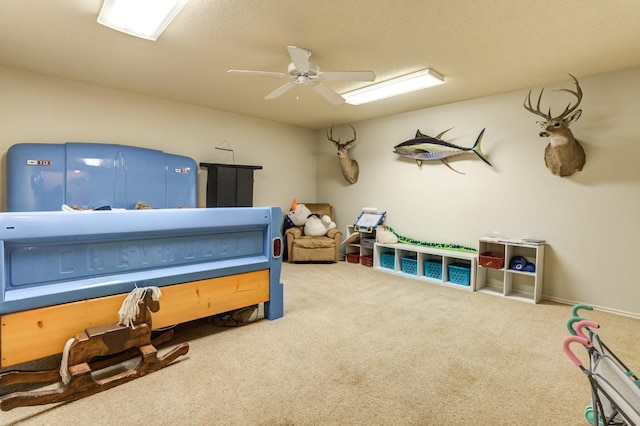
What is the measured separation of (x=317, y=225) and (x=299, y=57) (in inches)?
133

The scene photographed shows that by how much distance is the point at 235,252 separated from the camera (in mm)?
2863

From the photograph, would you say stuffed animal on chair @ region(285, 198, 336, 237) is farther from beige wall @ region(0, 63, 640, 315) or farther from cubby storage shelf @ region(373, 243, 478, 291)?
cubby storage shelf @ region(373, 243, 478, 291)

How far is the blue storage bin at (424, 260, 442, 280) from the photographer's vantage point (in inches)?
178

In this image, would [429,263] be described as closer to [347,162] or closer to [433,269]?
[433,269]

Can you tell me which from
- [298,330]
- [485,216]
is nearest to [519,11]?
[485,216]

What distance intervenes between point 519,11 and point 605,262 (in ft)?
9.18

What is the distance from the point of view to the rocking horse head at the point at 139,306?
7.01 ft

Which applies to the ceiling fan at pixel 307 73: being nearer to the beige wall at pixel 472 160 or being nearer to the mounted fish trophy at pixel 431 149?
the mounted fish trophy at pixel 431 149

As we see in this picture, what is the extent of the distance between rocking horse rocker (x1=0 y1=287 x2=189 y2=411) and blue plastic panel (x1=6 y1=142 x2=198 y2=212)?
2.26m

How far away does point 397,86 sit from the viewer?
3.89 metres

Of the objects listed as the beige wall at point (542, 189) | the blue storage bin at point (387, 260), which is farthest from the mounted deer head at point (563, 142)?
the blue storage bin at point (387, 260)

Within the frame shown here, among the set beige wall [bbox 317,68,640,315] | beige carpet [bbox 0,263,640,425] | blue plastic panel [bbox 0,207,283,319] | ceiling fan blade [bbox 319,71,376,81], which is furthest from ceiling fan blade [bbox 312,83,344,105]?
beige carpet [bbox 0,263,640,425]

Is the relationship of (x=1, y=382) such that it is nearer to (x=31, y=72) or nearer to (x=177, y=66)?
(x=177, y=66)

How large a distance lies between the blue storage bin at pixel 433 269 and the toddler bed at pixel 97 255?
96.9 inches
